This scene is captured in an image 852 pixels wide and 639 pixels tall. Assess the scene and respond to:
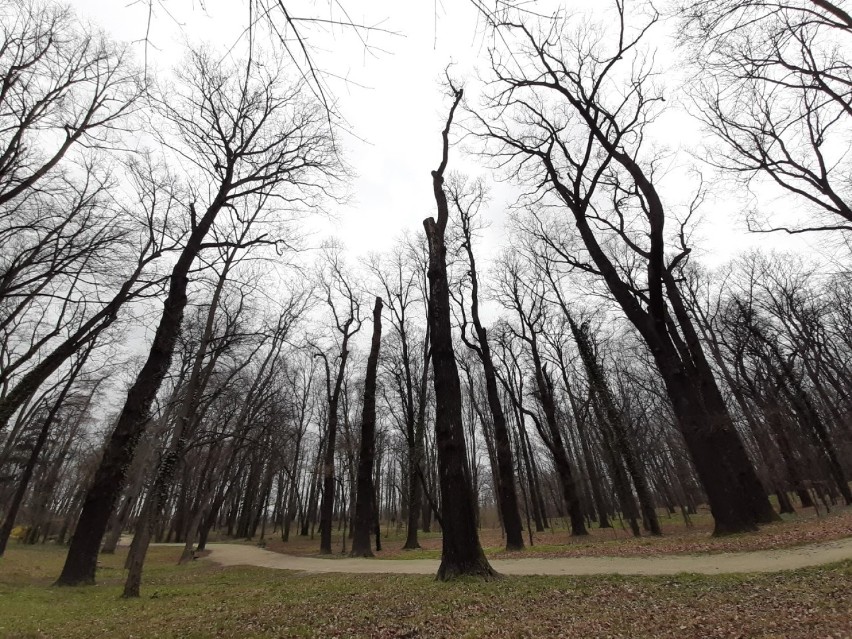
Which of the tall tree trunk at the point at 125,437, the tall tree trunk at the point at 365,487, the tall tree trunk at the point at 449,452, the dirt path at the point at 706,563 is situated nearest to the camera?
the dirt path at the point at 706,563

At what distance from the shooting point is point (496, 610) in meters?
4.75

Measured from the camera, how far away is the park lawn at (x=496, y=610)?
395cm

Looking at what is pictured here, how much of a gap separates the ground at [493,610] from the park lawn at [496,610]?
0.04 feet

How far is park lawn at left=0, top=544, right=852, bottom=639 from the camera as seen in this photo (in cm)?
395

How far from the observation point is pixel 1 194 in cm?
796

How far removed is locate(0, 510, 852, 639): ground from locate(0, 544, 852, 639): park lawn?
0.04 feet

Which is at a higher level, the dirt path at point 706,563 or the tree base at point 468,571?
the tree base at point 468,571

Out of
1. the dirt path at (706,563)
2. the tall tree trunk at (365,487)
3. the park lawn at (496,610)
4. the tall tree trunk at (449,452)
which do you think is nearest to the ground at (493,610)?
the park lawn at (496,610)

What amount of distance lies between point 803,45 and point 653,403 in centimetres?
2481

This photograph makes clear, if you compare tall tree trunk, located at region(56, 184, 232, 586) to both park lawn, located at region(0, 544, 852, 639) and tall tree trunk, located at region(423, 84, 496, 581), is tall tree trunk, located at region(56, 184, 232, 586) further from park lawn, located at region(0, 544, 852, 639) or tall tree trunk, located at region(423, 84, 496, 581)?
tall tree trunk, located at region(423, 84, 496, 581)

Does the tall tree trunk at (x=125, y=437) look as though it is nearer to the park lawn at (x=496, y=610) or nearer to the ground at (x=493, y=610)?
the ground at (x=493, y=610)

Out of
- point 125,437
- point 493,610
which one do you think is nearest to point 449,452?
point 493,610

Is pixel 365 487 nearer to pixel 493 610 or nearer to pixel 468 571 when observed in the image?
pixel 468 571

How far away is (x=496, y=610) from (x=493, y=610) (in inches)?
1.4
